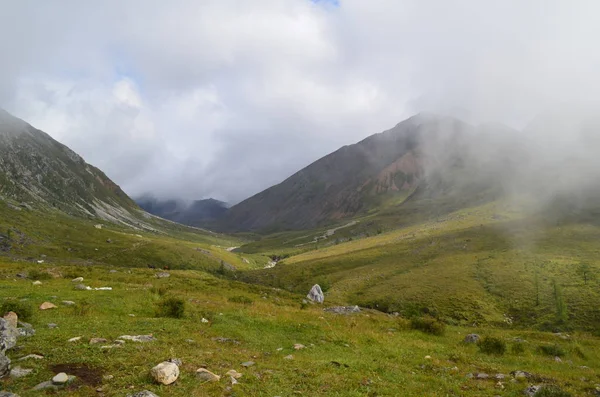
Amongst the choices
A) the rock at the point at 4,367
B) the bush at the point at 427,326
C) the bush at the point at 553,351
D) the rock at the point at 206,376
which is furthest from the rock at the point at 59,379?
the bush at the point at 553,351

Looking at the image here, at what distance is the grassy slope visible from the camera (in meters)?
12.9

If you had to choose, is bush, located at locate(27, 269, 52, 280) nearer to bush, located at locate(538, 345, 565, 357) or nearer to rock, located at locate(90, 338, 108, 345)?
rock, located at locate(90, 338, 108, 345)

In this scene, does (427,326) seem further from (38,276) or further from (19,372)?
(38,276)

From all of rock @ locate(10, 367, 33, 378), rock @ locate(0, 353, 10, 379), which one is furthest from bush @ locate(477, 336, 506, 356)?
rock @ locate(0, 353, 10, 379)

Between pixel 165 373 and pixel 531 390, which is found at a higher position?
pixel 165 373

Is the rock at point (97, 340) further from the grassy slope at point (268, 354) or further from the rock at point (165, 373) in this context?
the rock at point (165, 373)

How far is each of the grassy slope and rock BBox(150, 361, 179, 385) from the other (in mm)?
248

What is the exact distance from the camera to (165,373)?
1184cm

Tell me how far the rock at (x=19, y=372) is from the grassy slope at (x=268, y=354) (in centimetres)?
26

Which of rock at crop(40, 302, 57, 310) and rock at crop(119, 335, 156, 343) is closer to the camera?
rock at crop(119, 335, 156, 343)

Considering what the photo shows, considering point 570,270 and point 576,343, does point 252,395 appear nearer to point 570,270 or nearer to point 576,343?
point 576,343

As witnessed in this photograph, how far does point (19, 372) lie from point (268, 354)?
10.9 m

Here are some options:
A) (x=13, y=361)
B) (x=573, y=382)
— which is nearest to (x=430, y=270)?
(x=573, y=382)

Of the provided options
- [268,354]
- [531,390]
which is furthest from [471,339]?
[268,354]
